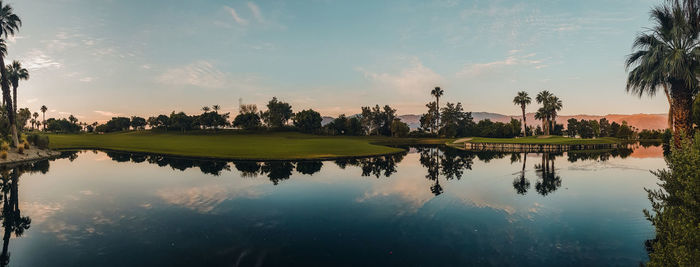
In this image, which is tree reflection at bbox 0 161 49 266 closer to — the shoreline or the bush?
the shoreline

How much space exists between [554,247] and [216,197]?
20120 millimetres

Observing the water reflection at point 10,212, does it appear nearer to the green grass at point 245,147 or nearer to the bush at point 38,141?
the green grass at point 245,147

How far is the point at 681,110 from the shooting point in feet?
47.7

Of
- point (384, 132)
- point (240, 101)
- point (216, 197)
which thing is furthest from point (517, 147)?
point (240, 101)

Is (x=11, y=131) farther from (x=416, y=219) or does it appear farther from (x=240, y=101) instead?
(x=240, y=101)

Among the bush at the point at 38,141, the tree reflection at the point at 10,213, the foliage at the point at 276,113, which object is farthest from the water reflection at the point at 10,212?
the foliage at the point at 276,113

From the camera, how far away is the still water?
1109cm

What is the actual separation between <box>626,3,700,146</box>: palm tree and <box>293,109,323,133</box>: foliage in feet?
450

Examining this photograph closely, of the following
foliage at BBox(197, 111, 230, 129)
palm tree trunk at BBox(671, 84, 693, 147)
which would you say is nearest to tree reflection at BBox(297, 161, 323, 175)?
palm tree trunk at BBox(671, 84, 693, 147)

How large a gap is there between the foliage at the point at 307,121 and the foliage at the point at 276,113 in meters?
22.3

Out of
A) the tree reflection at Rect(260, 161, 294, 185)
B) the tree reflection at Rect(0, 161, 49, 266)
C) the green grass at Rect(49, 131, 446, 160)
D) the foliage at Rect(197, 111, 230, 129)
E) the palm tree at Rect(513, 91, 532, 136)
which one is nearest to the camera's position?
the tree reflection at Rect(0, 161, 49, 266)

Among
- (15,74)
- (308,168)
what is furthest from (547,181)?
(15,74)

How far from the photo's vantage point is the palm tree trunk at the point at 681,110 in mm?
14320

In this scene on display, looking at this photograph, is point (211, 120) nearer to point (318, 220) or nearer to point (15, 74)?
point (15, 74)
